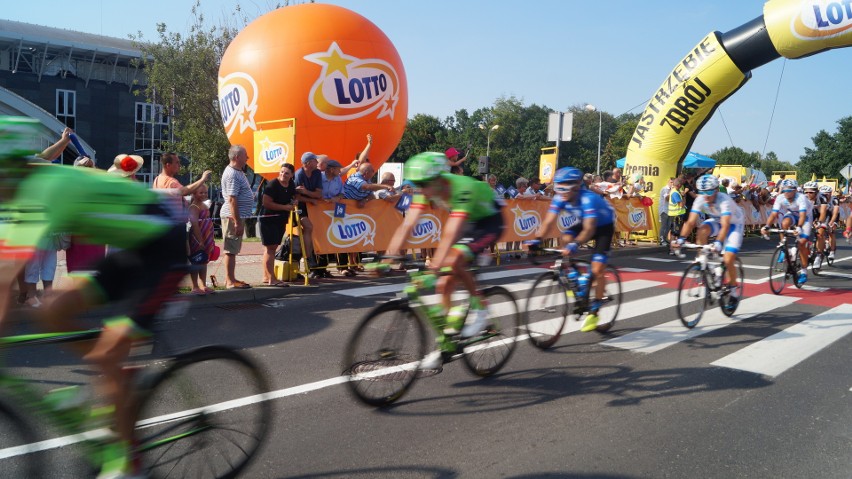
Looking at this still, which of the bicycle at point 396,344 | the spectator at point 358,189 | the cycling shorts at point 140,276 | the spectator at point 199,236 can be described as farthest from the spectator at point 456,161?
the cycling shorts at point 140,276

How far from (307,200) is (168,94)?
26375 mm

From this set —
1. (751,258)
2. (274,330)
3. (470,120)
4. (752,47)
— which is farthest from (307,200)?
(470,120)

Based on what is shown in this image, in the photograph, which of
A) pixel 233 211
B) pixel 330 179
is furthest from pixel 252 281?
pixel 330 179

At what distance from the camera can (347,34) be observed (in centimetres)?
1462

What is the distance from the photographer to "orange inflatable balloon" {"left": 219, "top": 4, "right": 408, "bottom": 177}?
47.0 ft

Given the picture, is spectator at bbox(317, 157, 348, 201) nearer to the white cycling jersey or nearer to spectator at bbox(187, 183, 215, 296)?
spectator at bbox(187, 183, 215, 296)

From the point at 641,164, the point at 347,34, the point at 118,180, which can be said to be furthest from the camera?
the point at 641,164

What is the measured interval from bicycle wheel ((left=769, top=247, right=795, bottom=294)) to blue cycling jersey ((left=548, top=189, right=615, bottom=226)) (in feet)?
15.8

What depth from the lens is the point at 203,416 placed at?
10.9ft

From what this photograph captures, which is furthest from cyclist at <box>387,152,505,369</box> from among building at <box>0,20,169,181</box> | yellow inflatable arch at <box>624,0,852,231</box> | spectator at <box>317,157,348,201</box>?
building at <box>0,20,169,181</box>

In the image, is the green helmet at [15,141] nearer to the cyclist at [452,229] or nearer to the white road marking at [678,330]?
the cyclist at [452,229]

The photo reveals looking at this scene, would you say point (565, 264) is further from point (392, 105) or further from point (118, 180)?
point (392, 105)

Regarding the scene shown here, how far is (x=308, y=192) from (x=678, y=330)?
A: 6030 millimetres

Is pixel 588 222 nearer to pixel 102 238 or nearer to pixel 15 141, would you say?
pixel 102 238
